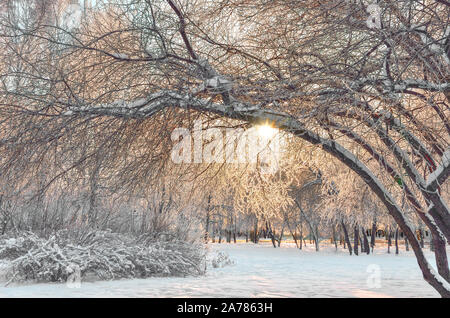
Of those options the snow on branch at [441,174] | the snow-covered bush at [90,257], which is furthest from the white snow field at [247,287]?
the snow on branch at [441,174]

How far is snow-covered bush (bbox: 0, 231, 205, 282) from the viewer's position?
27.2ft

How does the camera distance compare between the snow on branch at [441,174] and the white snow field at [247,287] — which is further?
the white snow field at [247,287]

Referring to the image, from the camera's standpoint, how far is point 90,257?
8656 mm

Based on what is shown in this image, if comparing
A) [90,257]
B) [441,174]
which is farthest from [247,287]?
[441,174]

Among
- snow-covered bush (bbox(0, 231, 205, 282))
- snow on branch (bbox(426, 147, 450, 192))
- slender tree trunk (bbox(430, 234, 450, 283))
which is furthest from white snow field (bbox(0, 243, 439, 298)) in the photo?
snow on branch (bbox(426, 147, 450, 192))

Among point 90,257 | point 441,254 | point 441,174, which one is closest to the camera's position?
point 441,174

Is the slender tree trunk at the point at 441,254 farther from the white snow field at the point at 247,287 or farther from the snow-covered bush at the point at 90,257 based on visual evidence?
the snow-covered bush at the point at 90,257

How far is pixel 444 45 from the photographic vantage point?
17.6ft

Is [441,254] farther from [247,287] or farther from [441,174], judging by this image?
[247,287]

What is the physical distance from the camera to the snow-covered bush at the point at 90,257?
8305mm

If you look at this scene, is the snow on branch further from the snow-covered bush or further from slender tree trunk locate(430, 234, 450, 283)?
the snow-covered bush

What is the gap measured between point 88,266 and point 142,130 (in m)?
3.56
